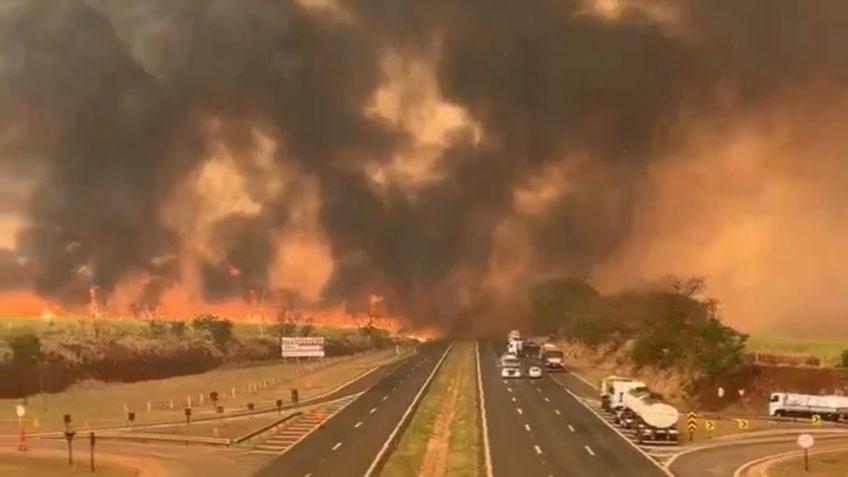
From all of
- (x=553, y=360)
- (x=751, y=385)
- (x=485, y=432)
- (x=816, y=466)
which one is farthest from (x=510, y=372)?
(x=816, y=466)

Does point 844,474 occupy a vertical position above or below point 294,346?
below

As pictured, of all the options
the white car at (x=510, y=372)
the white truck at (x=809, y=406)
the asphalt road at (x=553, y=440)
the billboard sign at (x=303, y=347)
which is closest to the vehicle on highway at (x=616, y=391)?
the asphalt road at (x=553, y=440)

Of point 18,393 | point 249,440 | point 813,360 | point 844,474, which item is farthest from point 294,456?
point 18,393

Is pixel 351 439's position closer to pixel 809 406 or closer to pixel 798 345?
pixel 809 406

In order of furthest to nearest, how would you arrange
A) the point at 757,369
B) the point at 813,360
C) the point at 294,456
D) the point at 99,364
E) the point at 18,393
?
the point at 99,364 → the point at 18,393 → the point at 813,360 → the point at 757,369 → the point at 294,456

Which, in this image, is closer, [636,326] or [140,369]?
[636,326]

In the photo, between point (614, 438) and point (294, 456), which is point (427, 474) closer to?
point (294, 456)

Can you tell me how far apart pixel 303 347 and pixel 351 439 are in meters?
64.3

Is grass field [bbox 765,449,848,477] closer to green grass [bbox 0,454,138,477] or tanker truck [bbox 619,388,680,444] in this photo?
tanker truck [bbox 619,388,680,444]

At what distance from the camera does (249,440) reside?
79312mm

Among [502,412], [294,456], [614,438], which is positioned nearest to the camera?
[294,456]

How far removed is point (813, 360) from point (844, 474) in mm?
54613

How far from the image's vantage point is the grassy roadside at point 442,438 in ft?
209

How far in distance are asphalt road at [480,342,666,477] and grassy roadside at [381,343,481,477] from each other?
6.10 ft
